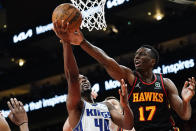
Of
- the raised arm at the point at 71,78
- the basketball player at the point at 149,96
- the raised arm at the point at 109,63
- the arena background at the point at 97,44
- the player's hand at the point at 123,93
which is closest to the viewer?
the raised arm at the point at 71,78

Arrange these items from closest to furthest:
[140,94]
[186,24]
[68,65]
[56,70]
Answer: [68,65] → [140,94] → [186,24] → [56,70]

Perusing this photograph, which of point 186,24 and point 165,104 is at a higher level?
point 186,24

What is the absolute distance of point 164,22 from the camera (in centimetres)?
1304

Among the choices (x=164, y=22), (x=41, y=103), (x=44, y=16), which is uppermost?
(x=44, y=16)

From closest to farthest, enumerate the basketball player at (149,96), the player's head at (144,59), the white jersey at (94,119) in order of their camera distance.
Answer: the white jersey at (94,119), the basketball player at (149,96), the player's head at (144,59)

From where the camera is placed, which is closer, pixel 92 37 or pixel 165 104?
pixel 165 104

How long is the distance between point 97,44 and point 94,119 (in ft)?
36.0

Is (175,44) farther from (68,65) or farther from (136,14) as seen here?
(68,65)

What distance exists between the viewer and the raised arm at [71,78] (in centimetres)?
327

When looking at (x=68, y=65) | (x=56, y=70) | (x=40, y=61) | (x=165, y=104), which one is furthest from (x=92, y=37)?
(x=68, y=65)

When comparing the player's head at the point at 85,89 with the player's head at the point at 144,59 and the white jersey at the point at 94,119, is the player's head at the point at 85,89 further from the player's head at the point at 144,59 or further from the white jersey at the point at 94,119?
the player's head at the point at 144,59

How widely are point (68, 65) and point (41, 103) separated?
460 inches

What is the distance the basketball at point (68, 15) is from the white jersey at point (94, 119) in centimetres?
94

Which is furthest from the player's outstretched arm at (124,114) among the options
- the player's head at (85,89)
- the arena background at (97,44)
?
the arena background at (97,44)
